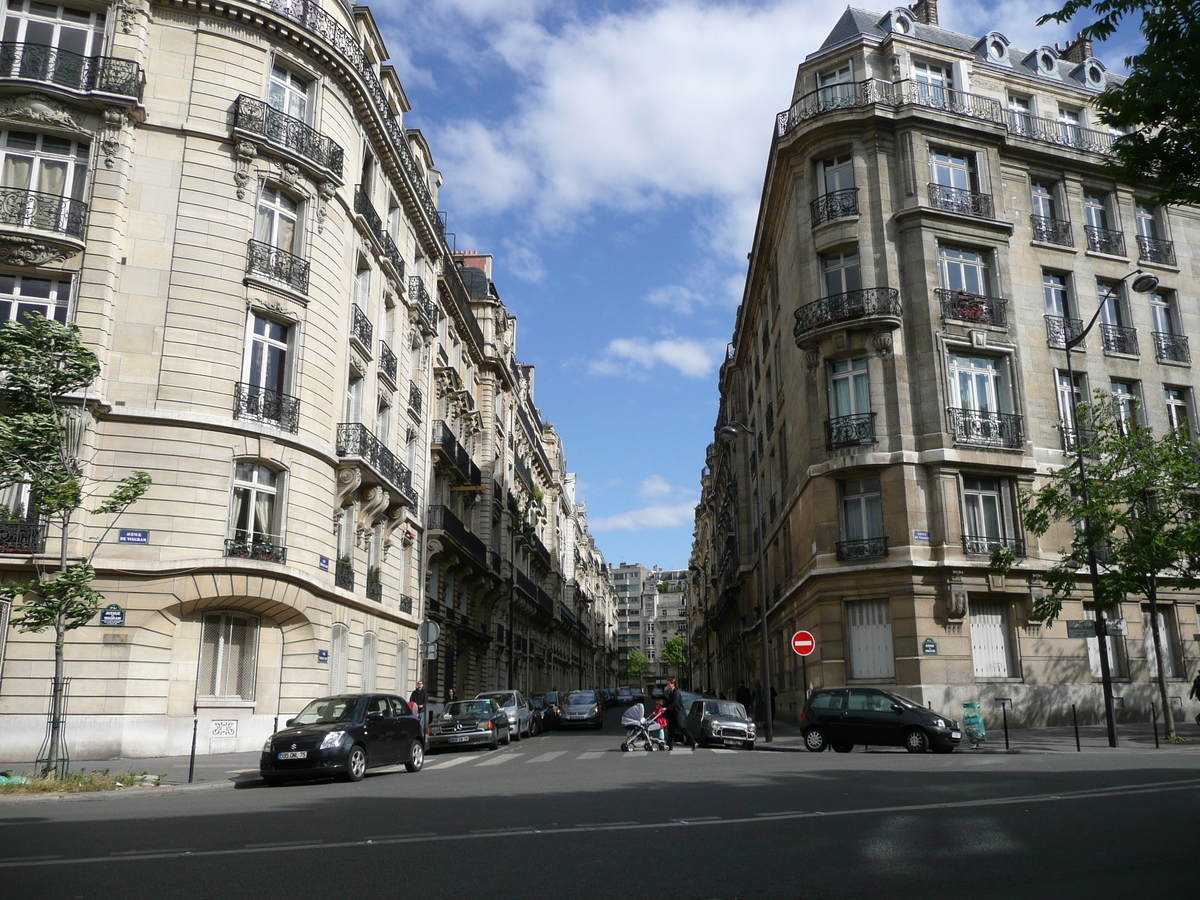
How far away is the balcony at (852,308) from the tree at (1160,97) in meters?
19.9

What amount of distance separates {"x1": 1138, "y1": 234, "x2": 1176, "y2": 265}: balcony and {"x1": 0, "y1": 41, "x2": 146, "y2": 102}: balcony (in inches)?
1231

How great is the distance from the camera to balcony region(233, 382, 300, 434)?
22.4 meters

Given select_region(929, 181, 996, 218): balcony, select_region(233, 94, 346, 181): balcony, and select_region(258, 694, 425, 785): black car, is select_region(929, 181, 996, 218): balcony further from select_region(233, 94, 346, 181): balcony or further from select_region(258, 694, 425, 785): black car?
select_region(258, 694, 425, 785): black car

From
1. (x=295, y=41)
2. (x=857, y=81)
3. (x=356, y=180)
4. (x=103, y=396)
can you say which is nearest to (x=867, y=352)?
(x=857, y=81)

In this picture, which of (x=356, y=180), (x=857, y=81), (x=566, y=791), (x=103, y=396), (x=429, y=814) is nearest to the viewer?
(x=429, y=814)

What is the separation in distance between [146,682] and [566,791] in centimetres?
1188

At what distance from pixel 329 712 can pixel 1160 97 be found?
14.6 meters

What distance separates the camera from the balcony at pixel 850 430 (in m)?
28.3

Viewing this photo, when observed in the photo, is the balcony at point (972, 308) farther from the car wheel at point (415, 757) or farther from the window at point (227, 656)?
the window at point (227, 656)

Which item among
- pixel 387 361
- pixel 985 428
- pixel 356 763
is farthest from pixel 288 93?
pixel 985 428

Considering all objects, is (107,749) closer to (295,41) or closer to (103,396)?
(103,396)

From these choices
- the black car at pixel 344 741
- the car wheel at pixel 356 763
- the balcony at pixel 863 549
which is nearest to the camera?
the black car at pixel 344 741

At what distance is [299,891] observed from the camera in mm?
6504

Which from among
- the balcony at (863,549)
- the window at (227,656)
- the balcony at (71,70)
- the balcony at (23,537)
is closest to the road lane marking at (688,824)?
the balcony at (23,537)
